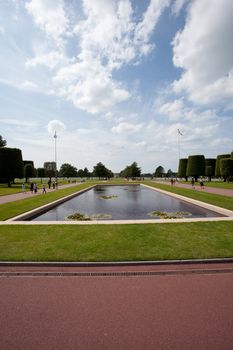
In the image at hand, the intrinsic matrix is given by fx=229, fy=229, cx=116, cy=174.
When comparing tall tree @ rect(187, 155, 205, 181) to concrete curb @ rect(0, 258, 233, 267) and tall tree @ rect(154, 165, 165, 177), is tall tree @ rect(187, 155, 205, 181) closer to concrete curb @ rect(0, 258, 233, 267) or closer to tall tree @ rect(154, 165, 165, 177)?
concrete curb @ rect(0, 258, 233, 267)

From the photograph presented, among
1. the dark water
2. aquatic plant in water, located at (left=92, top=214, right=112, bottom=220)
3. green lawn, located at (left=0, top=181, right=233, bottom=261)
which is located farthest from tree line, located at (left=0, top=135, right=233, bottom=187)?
Answer: green lawn, located at (left=0, top=181, right=233, bottom=261)

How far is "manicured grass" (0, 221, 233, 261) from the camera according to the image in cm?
729

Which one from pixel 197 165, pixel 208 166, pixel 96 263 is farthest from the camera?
pixel 208 166

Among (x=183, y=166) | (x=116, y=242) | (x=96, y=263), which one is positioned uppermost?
(x=183, y=166)

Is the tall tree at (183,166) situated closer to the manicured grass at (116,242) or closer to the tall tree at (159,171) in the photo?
the manicured grass at (116,242)

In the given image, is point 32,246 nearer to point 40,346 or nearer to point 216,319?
point 40,346

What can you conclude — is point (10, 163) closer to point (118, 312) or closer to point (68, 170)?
point (118, 312)

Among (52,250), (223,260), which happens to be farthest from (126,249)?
(223,260)

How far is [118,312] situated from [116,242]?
3990mm

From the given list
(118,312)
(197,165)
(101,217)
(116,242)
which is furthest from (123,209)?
(197,165)

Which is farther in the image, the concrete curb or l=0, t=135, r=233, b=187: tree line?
l=0, t=135, r=233, b=187: tree line

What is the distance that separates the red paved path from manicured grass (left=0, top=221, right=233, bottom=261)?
3.97 feet

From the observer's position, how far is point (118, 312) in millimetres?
4516

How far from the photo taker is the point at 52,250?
7.79 metres
